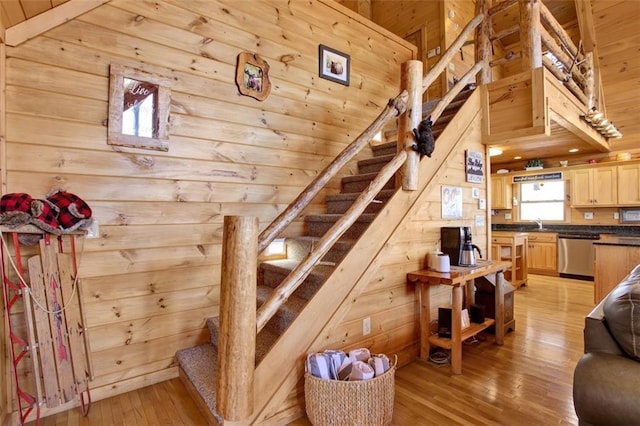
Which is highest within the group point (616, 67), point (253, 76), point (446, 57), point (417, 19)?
point (417, 19)

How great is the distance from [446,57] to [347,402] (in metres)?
2.93

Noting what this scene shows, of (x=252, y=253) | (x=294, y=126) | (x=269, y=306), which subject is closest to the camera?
(x=252, y=253)

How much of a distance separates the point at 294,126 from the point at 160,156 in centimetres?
131

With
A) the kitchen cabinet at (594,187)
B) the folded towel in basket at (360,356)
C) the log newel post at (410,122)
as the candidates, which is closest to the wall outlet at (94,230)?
the folded towel in basket at (360,356)

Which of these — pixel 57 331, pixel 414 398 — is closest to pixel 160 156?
pixel 57 331

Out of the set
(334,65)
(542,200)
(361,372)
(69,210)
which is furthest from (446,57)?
(542,200)

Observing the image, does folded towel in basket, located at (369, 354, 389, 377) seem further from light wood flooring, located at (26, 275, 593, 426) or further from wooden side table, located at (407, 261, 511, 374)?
wooden side table, located at (407, 261, 511, 374)

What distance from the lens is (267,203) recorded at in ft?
9.87

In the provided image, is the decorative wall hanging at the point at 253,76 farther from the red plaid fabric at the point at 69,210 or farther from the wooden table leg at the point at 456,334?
the wooden table leg at the point at 456,334

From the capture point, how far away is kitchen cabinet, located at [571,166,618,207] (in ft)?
18.6

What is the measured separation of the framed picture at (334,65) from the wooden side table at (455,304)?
2254 millimetres

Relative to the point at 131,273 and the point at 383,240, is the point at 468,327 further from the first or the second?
the point at 131,273

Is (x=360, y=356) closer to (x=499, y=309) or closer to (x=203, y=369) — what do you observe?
Result: (x=203, y=369)

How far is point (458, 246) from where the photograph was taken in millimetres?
2979
